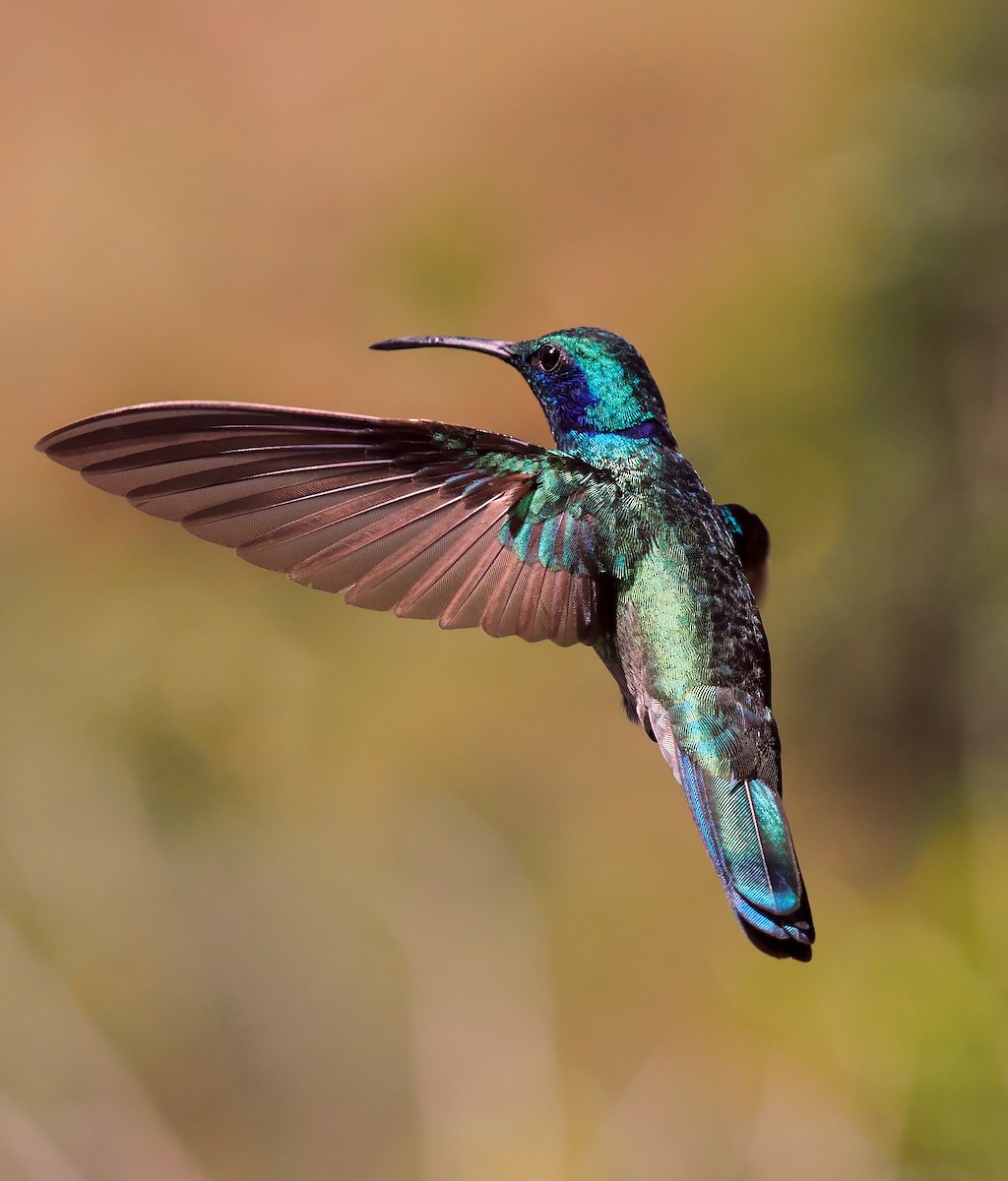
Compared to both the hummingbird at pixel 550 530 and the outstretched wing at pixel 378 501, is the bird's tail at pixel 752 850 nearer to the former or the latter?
the hummingbird at pixel 550 530

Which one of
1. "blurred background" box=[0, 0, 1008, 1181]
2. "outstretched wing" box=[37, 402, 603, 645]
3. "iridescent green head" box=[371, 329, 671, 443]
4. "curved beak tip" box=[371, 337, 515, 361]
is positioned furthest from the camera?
"blurred background" box=[0, 0, 1008, 1181]

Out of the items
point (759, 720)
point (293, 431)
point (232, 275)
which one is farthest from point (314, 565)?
point (232, 275)

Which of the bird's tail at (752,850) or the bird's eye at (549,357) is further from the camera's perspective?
the bird's eye at (549,357)

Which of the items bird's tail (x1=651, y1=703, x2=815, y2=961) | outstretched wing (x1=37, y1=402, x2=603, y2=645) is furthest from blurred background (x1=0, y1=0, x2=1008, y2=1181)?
outstretched wing (x1=37, y1=402, x2=603, y2=645)

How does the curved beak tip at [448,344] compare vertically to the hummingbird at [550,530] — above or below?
above

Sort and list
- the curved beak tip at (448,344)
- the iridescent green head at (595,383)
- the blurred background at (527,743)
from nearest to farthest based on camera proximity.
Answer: the curved beak tip at (448,344), the iridescent green head at (595,383), the blurred background at (527,743)

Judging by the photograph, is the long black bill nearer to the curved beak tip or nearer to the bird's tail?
the curved beak tip

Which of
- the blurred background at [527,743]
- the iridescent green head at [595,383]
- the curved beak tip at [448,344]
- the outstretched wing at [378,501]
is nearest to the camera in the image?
the outstretched wing at [378,501]

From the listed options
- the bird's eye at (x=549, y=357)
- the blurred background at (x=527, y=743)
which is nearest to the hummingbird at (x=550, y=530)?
the bird's eye at (x=549, y=357)
